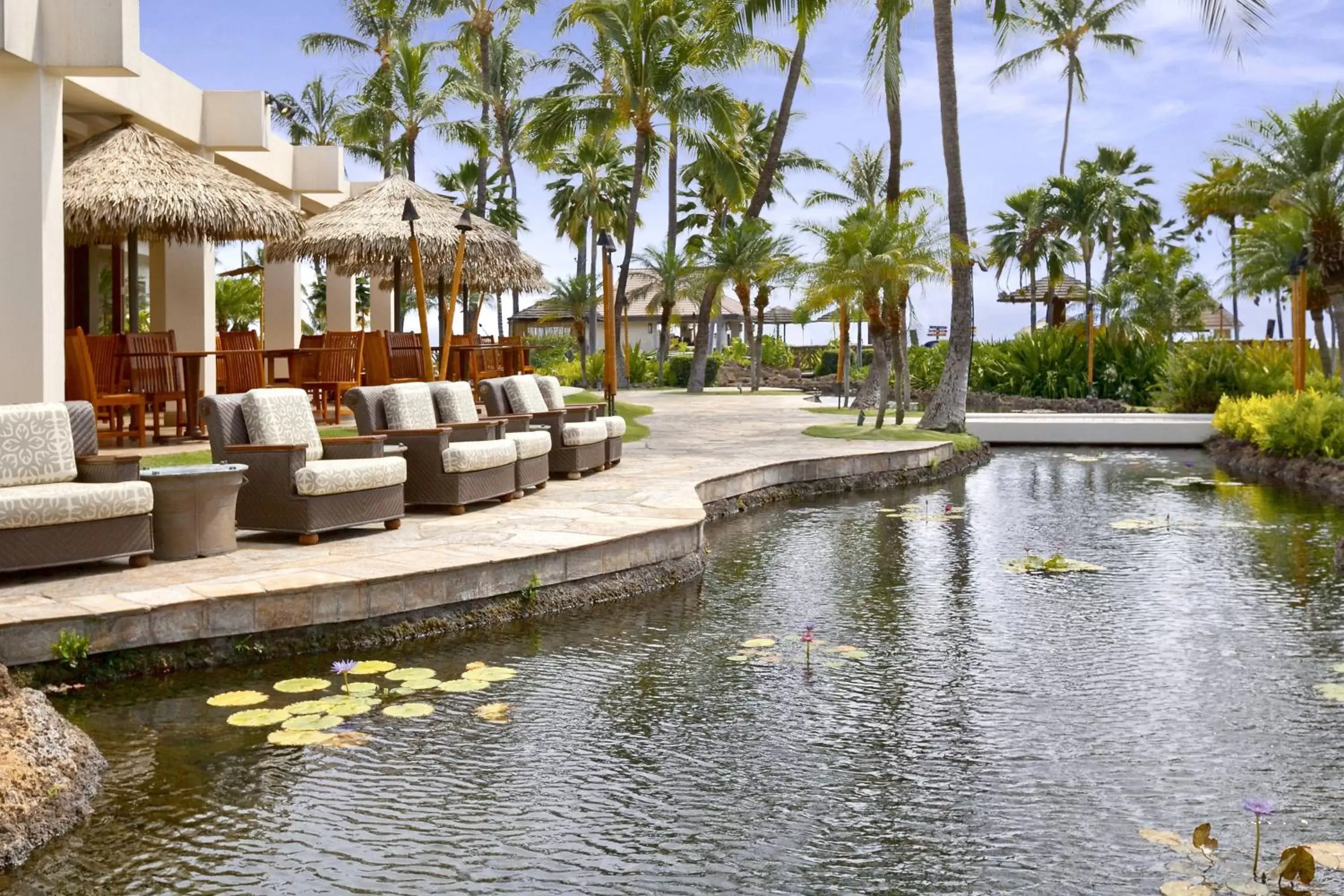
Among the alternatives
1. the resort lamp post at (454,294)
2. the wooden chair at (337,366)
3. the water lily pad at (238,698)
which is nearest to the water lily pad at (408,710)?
the water lily pad at (238,698)

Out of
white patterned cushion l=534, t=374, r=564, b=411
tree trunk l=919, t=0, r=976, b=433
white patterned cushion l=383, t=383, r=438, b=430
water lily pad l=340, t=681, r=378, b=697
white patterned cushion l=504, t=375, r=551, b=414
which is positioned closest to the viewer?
water lily pad l=340, t=681, r=378, b=697

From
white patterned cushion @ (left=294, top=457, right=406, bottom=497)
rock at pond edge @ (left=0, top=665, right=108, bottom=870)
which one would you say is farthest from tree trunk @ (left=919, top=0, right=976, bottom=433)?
rock at pond edge @ (left=0, top=665, right=108, bottom=870)

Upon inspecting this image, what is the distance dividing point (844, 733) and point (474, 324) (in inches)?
1013

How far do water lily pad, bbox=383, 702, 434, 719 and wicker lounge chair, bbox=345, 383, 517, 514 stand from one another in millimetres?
3466

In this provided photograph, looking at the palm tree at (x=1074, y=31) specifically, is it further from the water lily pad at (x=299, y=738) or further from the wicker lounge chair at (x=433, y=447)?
the water lily pad at (x=299, y=738)

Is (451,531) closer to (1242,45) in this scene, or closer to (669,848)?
(669,848)

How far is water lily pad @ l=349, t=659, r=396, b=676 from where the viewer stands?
553 centimetres

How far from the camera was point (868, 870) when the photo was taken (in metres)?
3.50

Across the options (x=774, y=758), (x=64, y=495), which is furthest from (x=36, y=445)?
(x=774, y=758)

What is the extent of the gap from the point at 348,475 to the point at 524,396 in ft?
13.1

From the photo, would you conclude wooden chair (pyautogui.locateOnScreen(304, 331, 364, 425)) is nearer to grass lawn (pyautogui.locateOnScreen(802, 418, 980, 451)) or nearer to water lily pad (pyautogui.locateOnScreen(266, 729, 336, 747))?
grass lawn (pyautogui.locateOnScreen(802, 418, 980, 451))

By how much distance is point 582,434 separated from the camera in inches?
440

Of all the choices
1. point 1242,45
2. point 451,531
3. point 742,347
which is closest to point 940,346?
point 742,347

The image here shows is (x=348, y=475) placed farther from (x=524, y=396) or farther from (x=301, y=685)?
(x=524, y=396)
